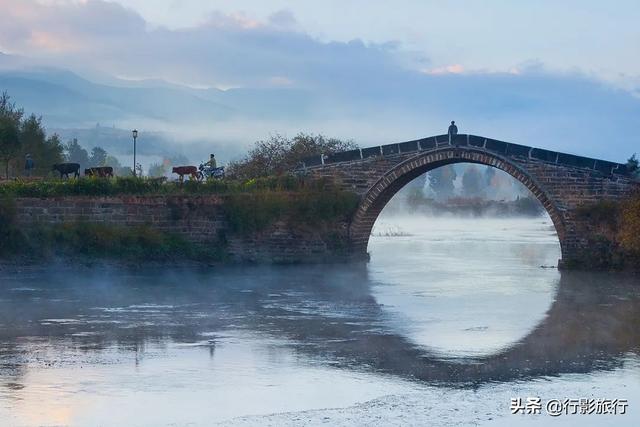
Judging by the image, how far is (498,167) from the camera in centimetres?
3856

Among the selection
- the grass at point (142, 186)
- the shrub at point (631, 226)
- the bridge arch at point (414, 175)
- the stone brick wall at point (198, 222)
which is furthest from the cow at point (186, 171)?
the shrub at point (631, 226)

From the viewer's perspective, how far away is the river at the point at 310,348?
13.6m

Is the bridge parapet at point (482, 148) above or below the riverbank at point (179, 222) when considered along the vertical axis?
above

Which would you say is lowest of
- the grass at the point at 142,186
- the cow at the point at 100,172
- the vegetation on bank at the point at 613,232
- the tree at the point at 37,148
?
the vegetation on bank at the point at 613,232

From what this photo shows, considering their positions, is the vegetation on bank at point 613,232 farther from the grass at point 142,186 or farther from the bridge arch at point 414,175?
the grass at point 142,186

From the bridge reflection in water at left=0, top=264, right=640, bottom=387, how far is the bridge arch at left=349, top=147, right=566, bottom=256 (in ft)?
17.6

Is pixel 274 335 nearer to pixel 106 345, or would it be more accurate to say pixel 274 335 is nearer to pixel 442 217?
pixel 106 345

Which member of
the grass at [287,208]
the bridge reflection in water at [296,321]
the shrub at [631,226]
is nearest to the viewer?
the bridge reflection in water at [296,321]

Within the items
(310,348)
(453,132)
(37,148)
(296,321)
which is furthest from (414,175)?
(310,348)

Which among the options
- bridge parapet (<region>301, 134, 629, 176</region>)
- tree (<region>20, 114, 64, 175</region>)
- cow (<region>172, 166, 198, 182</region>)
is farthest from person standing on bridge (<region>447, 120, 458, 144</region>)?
tree (<region>20, 114, 64, 175</region>)

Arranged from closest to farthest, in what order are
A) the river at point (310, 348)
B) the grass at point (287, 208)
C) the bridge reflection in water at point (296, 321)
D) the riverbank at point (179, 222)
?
the river at point (310, 348), the bridge reflection in water at point (296, 321), the riverbank at point (179, 222), the grass at point (287, 208)

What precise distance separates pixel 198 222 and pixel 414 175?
346 inches

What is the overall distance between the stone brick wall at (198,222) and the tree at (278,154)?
834 cm

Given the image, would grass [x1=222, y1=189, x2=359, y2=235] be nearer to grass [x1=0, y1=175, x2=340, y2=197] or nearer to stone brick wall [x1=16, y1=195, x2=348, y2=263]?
stone brick wall [x1=16, y1=195, x2=348, y2=263]
